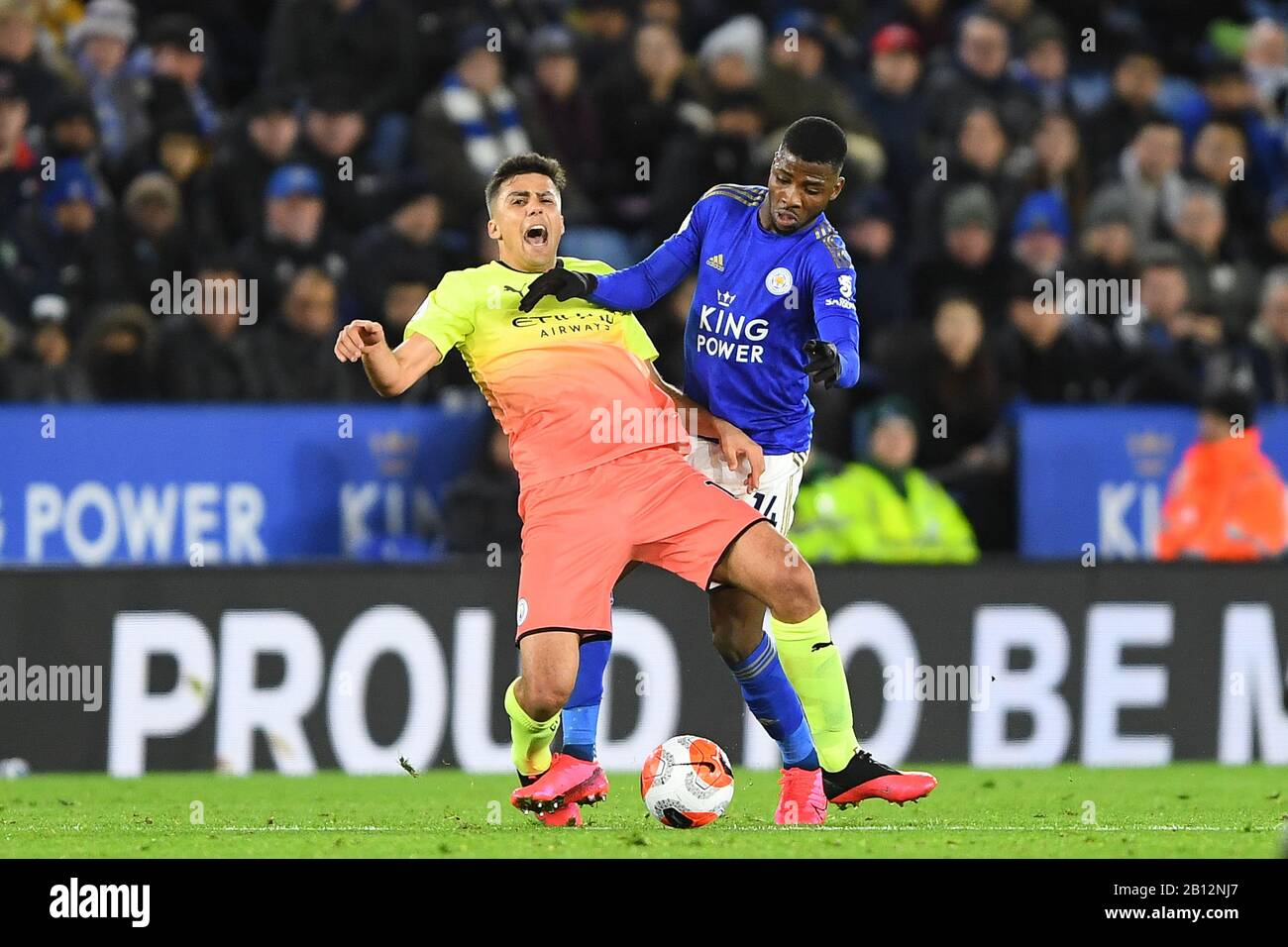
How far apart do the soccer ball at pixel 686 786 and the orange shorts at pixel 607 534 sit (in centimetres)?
46

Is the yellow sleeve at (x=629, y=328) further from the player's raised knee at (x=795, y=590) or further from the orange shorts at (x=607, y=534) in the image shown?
the player's raised knee at (x=795, y=590)

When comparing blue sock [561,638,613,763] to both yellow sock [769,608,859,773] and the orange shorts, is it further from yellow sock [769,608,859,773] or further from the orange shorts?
yellow sock [769,608,859,773]

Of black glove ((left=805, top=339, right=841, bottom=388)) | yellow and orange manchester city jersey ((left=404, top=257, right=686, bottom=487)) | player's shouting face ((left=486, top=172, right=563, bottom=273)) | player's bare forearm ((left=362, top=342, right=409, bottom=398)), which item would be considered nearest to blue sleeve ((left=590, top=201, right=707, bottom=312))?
yellow and orange manchester city jersey ((left=404, top=257, right=686, bottom=487))

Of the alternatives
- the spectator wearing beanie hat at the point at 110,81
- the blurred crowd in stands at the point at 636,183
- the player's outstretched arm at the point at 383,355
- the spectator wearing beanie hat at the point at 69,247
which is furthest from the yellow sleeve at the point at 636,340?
the spectator wearing beanie hat at the point at 110,81

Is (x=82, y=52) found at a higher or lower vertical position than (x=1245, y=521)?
higher

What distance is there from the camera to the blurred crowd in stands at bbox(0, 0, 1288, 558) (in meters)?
11.0

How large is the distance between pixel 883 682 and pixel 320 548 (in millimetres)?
2817

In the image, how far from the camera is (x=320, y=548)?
34.6ft

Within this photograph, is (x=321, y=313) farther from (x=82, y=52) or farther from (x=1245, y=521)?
(x=1245, y=521)

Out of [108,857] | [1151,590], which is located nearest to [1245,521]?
[1151,590]

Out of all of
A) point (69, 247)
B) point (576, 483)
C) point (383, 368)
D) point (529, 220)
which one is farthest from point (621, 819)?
point (69, 247)

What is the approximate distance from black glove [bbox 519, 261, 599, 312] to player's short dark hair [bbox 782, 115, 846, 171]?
0.79 m

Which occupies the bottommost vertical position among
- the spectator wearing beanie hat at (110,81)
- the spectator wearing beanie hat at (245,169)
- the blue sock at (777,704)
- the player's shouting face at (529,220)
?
the blue sock at (777,704)

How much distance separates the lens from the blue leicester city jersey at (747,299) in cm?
700
